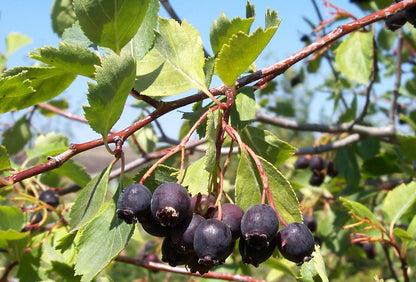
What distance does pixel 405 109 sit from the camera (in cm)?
469

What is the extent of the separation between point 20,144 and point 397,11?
2.68 m

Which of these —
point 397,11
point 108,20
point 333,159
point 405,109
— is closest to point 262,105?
point 333,159

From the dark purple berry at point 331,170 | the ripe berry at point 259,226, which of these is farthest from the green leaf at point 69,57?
the dark purple berry at point 331,170

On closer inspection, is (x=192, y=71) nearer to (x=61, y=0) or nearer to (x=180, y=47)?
(x=180, y=47)

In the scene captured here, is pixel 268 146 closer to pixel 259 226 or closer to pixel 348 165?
pixel 259 226

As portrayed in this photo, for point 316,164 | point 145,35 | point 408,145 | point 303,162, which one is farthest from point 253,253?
point 303,162

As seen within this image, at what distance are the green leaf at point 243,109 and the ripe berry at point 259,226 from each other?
349 millimetres

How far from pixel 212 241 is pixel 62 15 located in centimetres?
204

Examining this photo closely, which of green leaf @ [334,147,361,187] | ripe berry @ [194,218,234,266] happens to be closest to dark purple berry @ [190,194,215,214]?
ripe berry @ [194,218,234,266]

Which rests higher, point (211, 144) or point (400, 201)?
point (211, 144)

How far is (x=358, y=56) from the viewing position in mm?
2553

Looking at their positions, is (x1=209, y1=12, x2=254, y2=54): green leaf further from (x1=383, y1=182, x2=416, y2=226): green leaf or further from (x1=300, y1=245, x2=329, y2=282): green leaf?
(x1=383, y1=182, x2=416, y2=226): green leaf

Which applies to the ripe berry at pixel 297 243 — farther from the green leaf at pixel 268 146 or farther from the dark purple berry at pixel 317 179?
the dark purple berry at pixel 317 179

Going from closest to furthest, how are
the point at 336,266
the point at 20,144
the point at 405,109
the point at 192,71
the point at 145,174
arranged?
the point at 145,174
the point at 192,71
the point at 20,144
the point at 336,266
the point at 405,109
